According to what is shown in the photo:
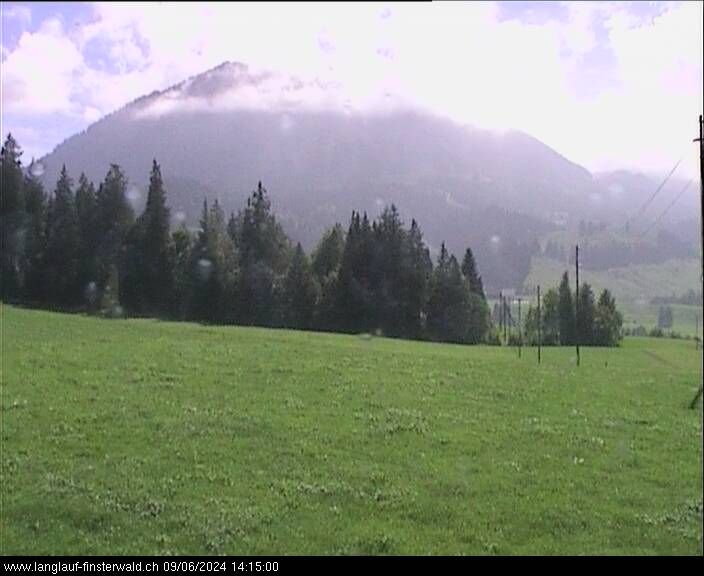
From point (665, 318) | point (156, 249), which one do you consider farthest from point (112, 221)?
point (665, 318)

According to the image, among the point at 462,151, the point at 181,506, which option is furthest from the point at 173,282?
the point at 181,506

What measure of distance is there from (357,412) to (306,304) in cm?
910

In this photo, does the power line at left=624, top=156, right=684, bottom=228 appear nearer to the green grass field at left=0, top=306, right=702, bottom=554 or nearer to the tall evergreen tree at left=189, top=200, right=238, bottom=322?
the green grass field at left=0, top=306, right=702, bottom=554

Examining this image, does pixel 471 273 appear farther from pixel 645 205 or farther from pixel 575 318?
pixel 645 205

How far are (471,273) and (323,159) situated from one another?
221 inches

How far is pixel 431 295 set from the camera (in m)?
21.9

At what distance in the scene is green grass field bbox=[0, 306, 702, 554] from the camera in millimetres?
7430

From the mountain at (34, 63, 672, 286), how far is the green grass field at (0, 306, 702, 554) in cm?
270

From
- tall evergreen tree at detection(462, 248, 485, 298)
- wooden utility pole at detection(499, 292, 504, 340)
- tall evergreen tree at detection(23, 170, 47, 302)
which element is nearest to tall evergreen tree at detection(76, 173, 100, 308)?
tall evergreen tree at detection(23, 170, 47, 302)

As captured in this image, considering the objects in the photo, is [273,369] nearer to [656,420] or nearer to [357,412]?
[357,412]

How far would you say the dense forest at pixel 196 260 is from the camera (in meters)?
12.1

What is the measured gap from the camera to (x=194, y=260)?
1507 centimetres

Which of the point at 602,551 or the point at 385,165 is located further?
the point at 385,165
